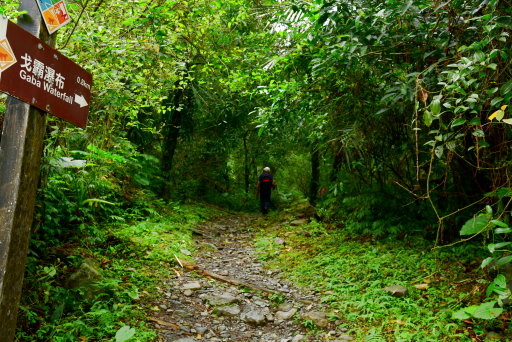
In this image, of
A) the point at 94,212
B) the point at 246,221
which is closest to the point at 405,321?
the point at 94,212

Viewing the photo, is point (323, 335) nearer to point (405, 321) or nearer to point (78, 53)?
point (405, 321)

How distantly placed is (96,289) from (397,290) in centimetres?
437

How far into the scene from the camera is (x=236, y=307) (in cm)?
515

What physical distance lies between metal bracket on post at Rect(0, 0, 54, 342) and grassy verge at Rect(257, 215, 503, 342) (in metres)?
3.83

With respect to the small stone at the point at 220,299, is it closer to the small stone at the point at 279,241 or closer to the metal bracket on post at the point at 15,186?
the metal bracket on post at the point at 15,186

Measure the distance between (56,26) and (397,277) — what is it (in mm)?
5738

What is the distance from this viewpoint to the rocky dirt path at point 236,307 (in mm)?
4457

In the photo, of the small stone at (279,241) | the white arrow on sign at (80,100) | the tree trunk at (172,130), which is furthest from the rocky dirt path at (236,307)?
the tree trunk at (172,130)

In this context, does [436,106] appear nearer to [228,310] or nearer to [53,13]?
[53,13]

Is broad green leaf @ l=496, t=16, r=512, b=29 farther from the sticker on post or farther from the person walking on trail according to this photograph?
the person walking on trail

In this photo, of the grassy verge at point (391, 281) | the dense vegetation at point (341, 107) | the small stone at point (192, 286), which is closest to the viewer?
the dense vegetation at point (341, 107)

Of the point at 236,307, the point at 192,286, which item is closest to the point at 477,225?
the point at 236,307

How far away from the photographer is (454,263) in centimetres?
556

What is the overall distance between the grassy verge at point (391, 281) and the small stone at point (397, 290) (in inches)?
2.8
